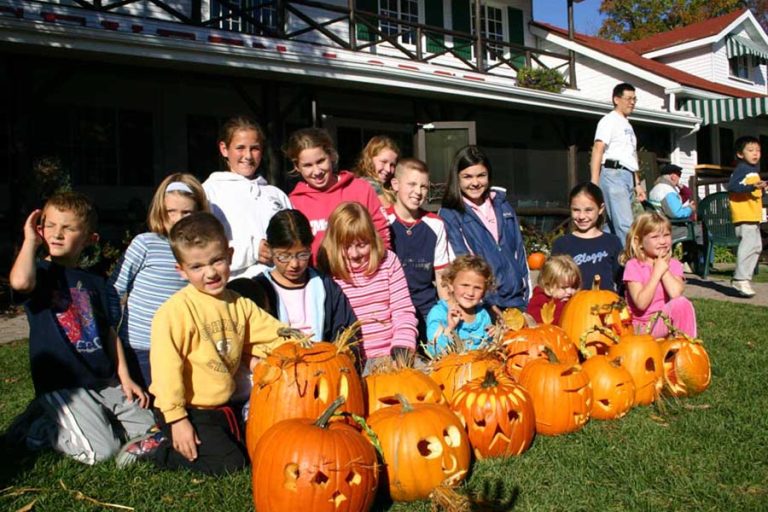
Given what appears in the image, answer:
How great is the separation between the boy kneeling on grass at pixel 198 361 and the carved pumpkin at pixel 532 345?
151 centimetres

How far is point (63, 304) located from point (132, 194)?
8948mm

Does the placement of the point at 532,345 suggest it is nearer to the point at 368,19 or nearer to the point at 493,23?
the point at 368,19

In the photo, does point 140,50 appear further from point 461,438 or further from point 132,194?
point 461,438

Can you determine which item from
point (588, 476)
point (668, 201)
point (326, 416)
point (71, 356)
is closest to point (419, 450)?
point (326, 416)

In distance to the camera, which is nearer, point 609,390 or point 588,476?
point 588,476

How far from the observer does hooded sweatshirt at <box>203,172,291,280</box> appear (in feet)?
13.7

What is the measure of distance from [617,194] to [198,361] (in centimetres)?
629

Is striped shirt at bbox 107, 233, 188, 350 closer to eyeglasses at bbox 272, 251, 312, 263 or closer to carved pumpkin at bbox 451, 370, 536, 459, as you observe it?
eyeglasses at bbox 272, 251, 312, 263

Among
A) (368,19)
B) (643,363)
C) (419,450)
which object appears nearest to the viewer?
(419,450)

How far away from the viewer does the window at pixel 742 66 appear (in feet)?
80.4

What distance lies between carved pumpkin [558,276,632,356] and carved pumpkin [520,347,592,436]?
0.69m

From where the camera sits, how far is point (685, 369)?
13.0 ft

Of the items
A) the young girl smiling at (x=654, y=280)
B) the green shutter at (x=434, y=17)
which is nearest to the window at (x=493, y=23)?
the green shutter at (x=434, y=17)

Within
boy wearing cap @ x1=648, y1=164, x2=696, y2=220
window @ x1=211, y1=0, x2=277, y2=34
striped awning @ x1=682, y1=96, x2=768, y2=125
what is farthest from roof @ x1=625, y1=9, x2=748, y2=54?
window @ x1=211, y1=0, x2=277, y2=34
